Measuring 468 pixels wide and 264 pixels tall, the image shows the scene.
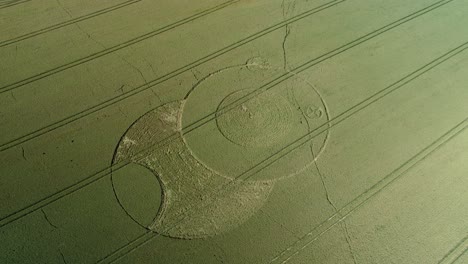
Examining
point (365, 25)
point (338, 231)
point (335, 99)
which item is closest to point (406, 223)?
point (338, 231)

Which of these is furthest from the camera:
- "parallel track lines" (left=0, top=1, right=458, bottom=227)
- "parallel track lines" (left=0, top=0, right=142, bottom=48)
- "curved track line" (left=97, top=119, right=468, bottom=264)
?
"parallel track lines" (left=0, top=0, right=142, bottom=48)

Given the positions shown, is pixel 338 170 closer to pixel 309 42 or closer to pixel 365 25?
pixel 309 42

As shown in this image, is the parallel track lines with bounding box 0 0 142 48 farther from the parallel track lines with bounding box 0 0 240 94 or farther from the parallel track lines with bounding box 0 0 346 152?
the parallel track lines with bounding box 0 0 346 152

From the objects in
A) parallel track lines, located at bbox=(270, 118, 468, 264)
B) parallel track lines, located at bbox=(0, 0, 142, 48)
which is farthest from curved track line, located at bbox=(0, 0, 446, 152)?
parallel track lines, located at bbox=(270, 118, 468, 264)


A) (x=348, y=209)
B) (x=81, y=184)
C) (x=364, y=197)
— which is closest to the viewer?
(x=348, y=209)

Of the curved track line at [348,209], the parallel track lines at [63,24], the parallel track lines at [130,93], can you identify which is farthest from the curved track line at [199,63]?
the curved track line at [348,209]

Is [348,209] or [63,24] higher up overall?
[63,24]

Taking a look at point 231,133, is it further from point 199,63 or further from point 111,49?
point 111,49

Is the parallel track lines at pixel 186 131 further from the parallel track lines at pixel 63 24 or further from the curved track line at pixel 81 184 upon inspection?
the parallel track lines at pixel 63 24

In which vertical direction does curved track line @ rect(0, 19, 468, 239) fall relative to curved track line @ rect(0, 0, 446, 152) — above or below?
below

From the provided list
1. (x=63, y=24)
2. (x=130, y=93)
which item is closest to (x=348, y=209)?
(x=130, y=93)
